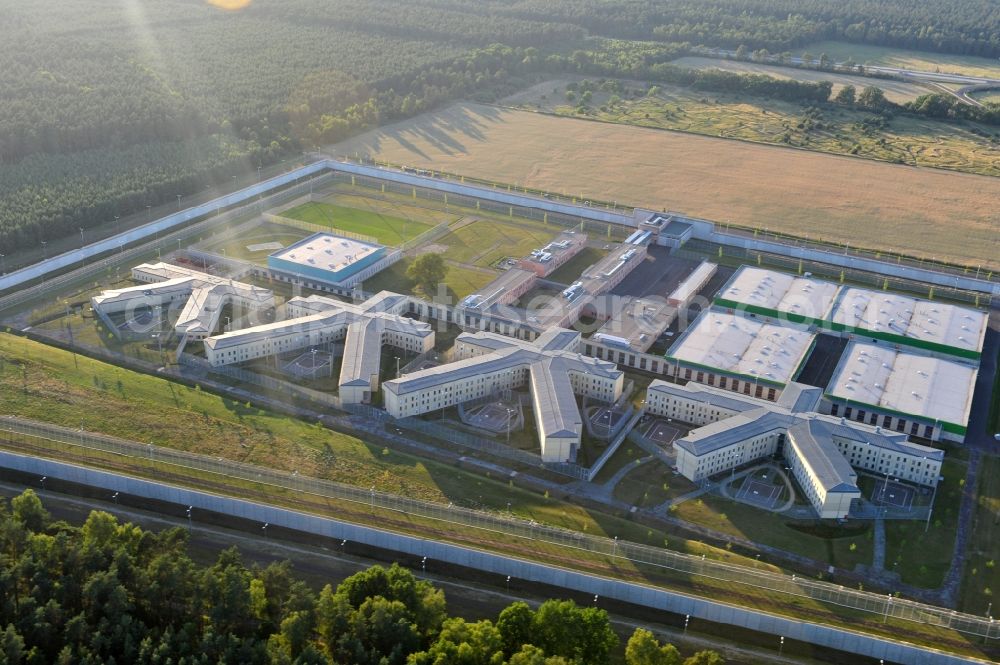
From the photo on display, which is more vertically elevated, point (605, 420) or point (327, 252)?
point (327, 252)

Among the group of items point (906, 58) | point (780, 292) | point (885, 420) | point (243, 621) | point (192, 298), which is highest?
point (906, 58)

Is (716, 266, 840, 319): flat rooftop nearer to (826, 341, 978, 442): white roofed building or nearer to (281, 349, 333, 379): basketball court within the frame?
(826, 341, 978, 442): white roofed building

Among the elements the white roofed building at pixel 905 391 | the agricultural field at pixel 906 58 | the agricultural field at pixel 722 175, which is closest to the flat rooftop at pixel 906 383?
the white roofed building at pixel 905 391

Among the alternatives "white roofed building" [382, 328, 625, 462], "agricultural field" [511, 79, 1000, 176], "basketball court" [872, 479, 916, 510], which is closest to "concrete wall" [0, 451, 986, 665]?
"white roofed building" [382, 328, 625, 462]

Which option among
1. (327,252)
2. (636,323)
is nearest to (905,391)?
(636,323)

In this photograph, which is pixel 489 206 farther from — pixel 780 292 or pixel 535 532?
pixel 535 532

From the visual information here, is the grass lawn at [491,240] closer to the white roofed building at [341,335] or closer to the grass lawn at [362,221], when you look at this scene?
the grass lawn at [362,221]
